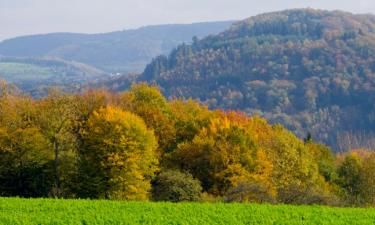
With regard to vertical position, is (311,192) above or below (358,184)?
above

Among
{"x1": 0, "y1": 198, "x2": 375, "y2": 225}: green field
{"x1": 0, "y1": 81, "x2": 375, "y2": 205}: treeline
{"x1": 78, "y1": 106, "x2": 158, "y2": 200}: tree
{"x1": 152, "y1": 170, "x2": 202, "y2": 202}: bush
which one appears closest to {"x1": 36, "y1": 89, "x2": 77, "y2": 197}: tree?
{"x1": 0, "y1": 81, "x2": 375, "y2": 205}: treeline

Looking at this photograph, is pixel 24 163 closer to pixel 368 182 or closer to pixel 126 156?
pixel 126 156

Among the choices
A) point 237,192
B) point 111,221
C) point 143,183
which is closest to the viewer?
point 111,221

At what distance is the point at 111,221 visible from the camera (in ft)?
103

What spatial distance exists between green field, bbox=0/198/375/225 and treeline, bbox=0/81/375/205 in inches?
611

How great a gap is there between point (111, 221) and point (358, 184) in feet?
213

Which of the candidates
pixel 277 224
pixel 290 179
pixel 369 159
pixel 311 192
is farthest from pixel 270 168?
pixel 277 224

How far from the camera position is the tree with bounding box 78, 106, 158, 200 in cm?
6122

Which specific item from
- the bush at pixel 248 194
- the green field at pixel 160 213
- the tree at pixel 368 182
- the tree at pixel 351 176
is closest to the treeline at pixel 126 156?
the bush at pixel 248 194

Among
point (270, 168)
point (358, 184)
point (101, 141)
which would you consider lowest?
point (358, 184)

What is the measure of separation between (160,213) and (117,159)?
88.6ft

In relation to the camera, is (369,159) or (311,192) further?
(369,159)

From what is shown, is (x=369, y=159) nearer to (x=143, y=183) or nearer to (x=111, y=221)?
(x=143, y=183)

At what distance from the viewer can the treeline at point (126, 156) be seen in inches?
2395
